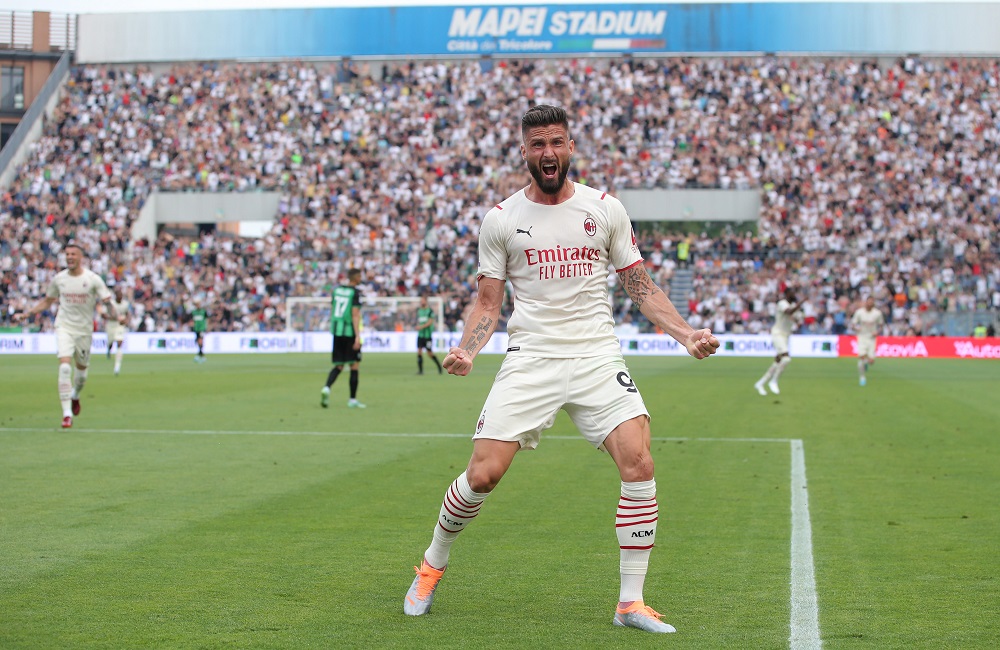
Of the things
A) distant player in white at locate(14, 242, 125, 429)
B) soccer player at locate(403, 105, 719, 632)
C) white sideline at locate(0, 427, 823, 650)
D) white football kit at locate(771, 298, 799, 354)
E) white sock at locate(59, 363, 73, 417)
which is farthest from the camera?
white football kit at locate(771, 298, 799, 354)

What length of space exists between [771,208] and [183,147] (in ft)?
86.5

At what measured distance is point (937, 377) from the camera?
3123cm

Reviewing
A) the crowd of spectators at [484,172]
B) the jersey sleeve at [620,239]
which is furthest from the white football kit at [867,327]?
the jersey sleeve at [620,239]

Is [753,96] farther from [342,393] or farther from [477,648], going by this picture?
[477,648]

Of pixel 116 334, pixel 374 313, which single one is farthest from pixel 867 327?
pixel 374 313

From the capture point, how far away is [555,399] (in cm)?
604

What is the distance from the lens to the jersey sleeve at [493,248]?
6215 mm

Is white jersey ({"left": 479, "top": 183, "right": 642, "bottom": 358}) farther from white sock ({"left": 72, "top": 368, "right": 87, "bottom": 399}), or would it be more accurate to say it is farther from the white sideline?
white sock ({"left": 72, "top": 368, "right": 87, "bottom": 399})

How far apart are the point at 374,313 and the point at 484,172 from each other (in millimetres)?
9286

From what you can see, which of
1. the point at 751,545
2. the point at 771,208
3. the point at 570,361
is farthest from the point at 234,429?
the point at 771,208

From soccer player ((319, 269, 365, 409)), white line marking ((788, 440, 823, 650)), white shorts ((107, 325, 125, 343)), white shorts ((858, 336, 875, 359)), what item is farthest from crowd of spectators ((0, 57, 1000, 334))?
white line marking ((788, 440, 823, 650))

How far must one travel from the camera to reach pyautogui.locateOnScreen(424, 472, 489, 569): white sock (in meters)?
6.09

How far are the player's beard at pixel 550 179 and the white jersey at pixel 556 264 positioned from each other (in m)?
0.13

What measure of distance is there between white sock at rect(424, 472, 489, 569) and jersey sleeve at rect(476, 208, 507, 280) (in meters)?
1.04
